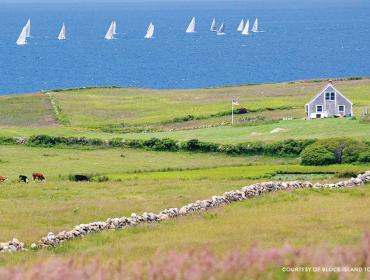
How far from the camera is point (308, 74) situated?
190375 mm

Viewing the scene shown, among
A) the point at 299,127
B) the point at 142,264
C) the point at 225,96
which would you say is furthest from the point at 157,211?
the point at 225,96

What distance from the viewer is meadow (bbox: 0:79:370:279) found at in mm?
27375

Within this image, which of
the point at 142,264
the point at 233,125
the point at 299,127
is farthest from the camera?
the point at 233,125

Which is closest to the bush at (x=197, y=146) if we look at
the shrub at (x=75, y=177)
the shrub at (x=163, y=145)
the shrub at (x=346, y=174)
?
the shrub at (x=163, y=145)

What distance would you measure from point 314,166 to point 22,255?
34.2 metres

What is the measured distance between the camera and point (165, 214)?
3250cm

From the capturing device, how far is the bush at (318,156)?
5872cm

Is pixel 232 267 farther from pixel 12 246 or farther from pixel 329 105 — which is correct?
pixel 329 105

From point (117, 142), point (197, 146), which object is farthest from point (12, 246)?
point (117, 142)

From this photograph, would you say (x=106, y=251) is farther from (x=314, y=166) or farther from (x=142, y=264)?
(x=314, y=166)

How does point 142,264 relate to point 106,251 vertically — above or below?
above

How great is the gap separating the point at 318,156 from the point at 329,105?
1117 inches

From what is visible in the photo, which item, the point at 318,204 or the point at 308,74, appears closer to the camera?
the point at 318,204

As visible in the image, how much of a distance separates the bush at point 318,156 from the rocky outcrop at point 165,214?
1638cm
